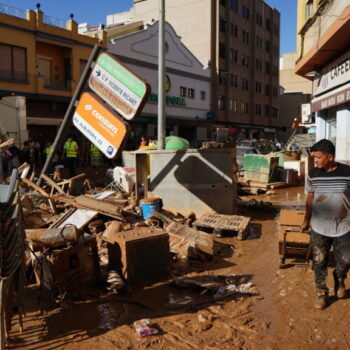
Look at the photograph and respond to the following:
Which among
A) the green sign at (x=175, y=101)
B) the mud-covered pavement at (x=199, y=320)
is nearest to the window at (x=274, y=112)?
the green sign at (x=175, y=101)

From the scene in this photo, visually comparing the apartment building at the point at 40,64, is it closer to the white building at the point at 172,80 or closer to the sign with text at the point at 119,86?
the white building at the point at 172,80

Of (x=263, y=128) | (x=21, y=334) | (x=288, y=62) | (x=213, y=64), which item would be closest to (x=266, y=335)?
(x=21, y=334)

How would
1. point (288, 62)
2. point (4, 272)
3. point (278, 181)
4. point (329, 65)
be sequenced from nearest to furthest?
point (4, 272) → point (329, 65) → point (278, 181) → point (288, 62)

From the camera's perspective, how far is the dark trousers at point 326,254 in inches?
175

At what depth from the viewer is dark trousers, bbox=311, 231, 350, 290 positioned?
4453 mm

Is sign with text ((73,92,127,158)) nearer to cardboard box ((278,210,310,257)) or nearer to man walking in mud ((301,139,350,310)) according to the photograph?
cardboard box ((278,210,310,257))

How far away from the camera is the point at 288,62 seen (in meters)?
78.8

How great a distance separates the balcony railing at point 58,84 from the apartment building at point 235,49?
15724mm

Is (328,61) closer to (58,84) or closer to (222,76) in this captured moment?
(58,84)

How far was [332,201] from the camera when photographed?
443 cm

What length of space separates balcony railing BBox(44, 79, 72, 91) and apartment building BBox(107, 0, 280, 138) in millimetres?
15724

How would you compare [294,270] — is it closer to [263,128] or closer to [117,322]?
[117,322]

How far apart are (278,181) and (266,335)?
1245 centimetres

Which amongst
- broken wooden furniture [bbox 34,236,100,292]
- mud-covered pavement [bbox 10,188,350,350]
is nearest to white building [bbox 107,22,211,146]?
broken wooden furniture [bbox 34,236,100,292]
